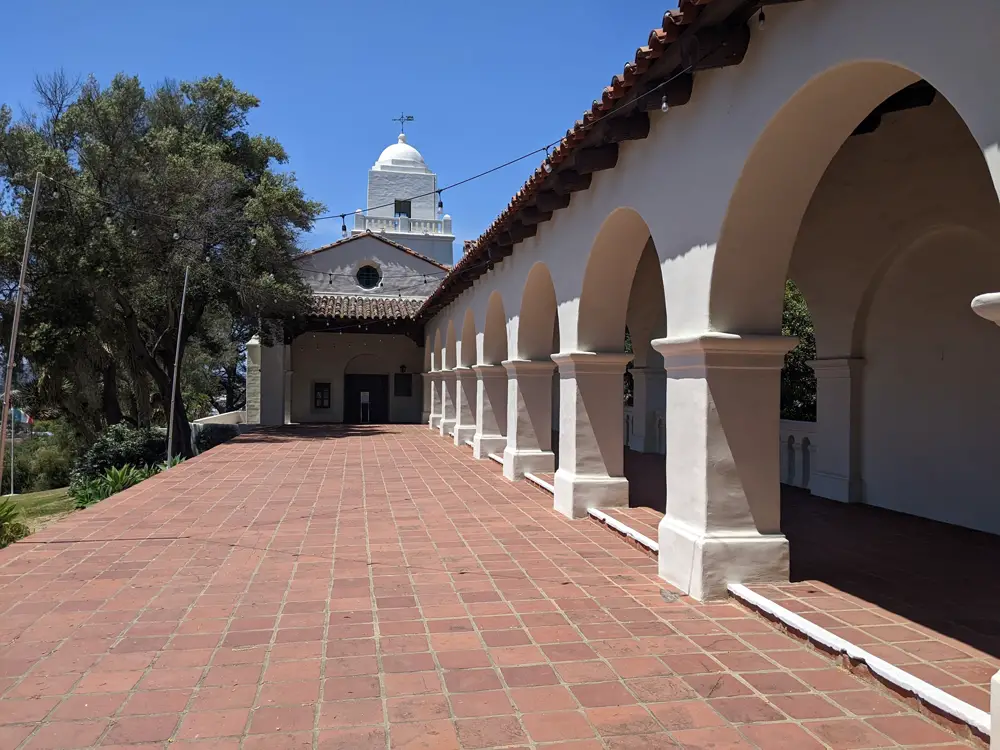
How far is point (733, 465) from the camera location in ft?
18.3

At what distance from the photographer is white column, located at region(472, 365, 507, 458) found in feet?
48.4

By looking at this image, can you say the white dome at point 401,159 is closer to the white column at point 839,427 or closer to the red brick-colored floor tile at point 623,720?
the white column at point 839,427

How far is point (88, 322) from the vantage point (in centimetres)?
1869

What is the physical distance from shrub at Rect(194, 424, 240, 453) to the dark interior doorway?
4938 mm

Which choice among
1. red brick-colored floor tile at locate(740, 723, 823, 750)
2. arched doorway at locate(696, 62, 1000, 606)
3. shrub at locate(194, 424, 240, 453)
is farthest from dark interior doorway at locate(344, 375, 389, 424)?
red brick-colored floor tile at locate(740, 723, 823, 750)

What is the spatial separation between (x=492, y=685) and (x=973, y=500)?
19.5 ft

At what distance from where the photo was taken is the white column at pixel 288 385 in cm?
2586

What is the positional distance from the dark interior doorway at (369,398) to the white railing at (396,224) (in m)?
8.28

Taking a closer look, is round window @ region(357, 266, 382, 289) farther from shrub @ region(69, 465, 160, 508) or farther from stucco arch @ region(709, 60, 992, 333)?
stucco arch @ region(709, 60, 992, 333)

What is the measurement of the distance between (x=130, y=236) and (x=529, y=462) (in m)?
12.7

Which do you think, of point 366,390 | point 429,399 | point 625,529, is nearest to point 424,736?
point 625,529

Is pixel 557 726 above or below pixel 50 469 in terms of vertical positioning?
above

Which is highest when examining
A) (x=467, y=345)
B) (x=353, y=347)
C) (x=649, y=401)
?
(x=353, y=347)

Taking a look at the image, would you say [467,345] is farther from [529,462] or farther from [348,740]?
[348,740]
